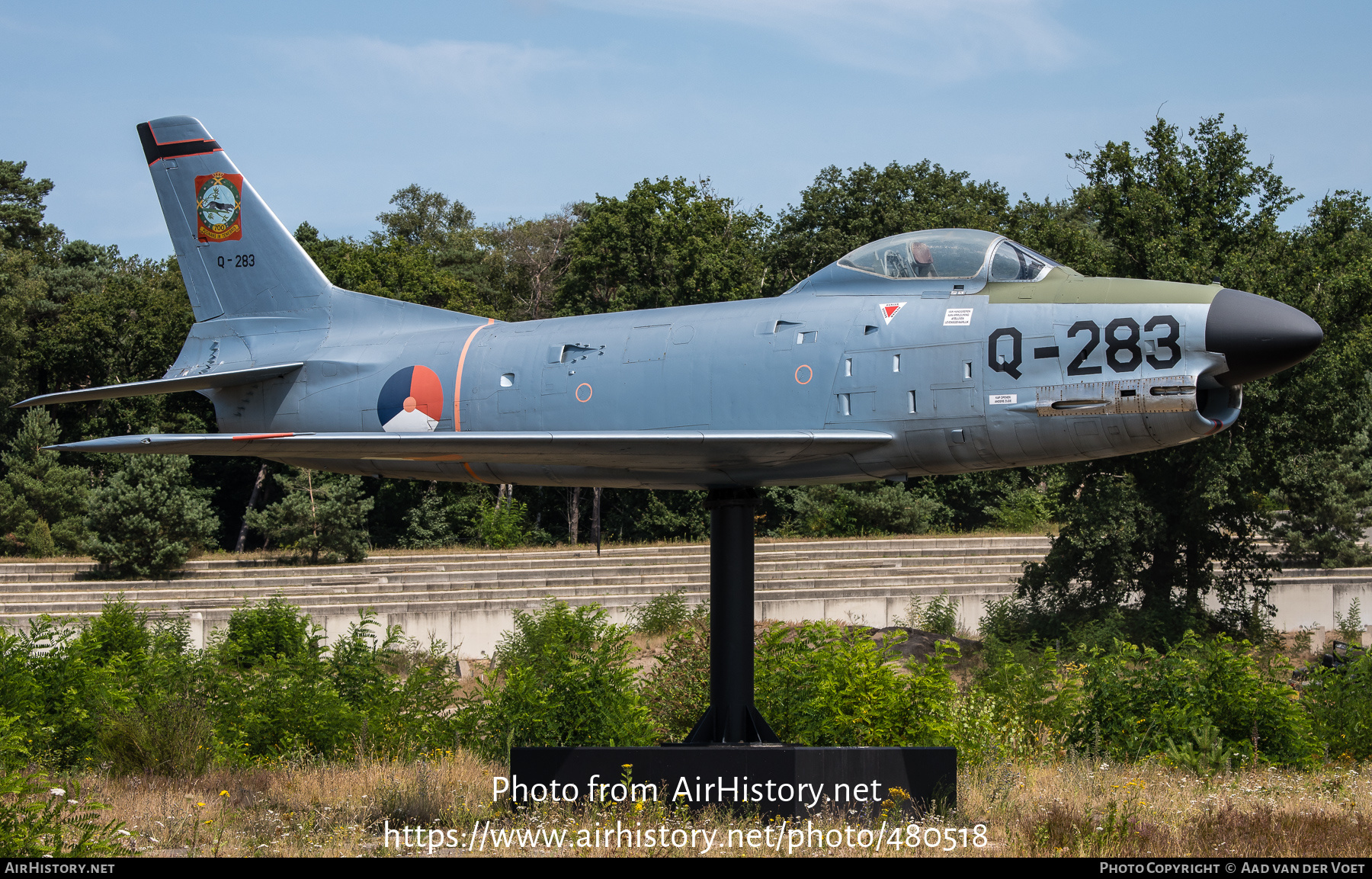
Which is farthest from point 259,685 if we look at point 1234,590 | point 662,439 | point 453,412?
point 1234,590

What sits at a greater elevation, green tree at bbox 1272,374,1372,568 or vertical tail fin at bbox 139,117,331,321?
vertical tail fin at bbox 139,117,331,321

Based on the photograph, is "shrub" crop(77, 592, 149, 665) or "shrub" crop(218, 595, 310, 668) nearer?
"shrub" crop(77, 592, 149, 665)

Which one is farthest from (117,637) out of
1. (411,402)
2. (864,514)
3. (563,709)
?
(864,514)

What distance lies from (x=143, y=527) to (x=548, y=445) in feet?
94.3

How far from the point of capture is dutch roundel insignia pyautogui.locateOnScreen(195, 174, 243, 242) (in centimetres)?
1471

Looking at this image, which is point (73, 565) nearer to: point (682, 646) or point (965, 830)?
point (682, 646)

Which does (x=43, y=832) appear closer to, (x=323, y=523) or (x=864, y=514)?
(x=323, y=523)

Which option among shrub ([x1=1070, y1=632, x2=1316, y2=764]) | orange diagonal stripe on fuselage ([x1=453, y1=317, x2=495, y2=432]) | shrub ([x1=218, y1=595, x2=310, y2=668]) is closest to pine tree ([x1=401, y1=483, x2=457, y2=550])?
shrub ([x1=218, y1=595, x2=310, y2=668])

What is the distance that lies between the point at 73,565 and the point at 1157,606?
32634 mm

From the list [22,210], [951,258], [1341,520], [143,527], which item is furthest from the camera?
[22,210]

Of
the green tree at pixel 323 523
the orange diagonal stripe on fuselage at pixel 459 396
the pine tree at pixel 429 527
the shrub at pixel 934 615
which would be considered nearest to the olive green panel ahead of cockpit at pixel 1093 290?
the orange diagonal stripe on fuselage at pixel 459 396

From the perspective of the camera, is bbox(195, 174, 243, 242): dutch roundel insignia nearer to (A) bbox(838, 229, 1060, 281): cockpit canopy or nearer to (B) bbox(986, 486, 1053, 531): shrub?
(A) bbox(838, 229, 1060, 281): cockpit canopy

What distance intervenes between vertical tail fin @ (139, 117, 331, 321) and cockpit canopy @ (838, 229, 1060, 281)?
740 centimetres

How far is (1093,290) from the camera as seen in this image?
9.63 m
